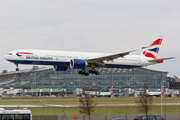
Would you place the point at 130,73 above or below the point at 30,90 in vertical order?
above

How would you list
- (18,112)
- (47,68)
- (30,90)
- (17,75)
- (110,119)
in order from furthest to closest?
1. (17,75)
2. (47,68)
3. (30,90)
4. (110,119)
5. (18,112)

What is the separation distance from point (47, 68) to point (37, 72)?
15.6 feet

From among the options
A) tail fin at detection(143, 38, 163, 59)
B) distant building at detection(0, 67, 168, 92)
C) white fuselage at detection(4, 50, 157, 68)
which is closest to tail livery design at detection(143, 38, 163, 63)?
tail fin at detection(143, 38, 163, 59)

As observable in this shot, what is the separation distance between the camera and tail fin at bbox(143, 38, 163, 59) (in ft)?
197

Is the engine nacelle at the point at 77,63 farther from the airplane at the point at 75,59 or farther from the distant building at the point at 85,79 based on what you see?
the distant building at the point at 85,79

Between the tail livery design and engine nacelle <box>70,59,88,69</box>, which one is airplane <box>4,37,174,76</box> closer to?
engine nacelle <box>70,59,88,69</box>

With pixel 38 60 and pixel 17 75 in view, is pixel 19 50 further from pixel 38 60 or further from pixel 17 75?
pixel 17 75

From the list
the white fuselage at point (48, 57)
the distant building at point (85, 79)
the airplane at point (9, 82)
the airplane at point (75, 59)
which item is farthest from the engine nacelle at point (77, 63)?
the airplane at point (9, 82)

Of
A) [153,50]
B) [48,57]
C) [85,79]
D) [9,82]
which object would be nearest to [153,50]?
[153,50]

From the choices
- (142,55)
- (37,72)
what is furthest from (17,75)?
(142,55)

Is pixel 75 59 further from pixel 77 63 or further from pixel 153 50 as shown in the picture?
pixel 153 50

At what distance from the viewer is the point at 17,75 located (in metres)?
122

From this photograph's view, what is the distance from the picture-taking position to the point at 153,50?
6116cm

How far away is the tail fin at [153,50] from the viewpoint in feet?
197
